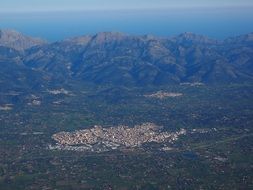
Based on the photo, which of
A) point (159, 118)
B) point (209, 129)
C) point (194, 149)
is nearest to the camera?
point (194, 149)

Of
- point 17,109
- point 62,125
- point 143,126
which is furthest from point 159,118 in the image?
point 17,109

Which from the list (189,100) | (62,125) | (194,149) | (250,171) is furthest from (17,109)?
(250,171)

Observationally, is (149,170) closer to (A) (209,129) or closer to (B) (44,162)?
(B) (44,162)

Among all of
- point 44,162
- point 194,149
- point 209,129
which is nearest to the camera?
point 44,162

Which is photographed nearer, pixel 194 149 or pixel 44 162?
pixel 44 162

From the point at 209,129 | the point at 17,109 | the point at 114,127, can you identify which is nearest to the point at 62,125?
the point at 114,127

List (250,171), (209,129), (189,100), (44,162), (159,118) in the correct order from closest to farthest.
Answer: (250,171) → (44,162) → (209,129) → (159,118) → (189,100)

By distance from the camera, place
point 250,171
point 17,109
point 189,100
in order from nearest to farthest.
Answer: point 250,171
point 17,109
point 189,100

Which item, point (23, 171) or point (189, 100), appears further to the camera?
point (189, 100)

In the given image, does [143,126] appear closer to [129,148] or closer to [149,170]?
[129,148]
